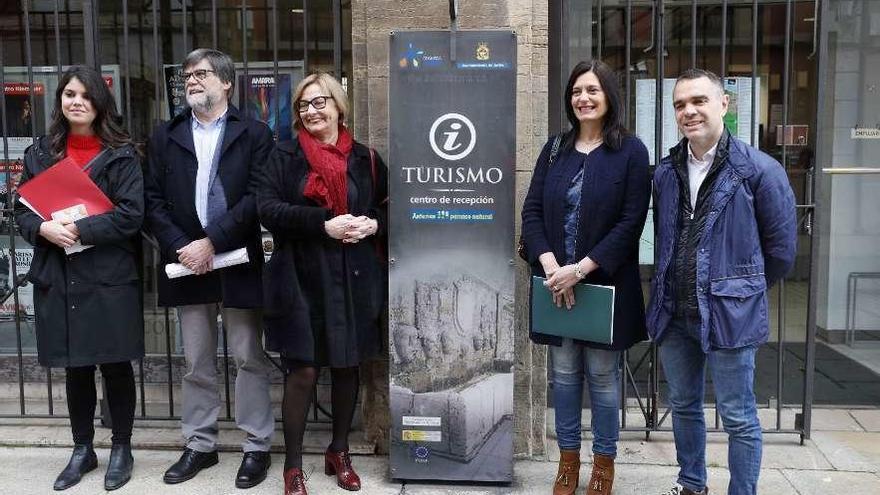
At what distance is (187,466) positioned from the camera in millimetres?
3852

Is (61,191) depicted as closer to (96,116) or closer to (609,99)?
(96,116)

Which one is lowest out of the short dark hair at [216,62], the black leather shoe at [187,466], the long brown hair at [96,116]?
the black leather shoe at [187,466]

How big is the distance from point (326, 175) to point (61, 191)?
1235 mm

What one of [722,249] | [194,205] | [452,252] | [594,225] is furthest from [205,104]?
[722,249]

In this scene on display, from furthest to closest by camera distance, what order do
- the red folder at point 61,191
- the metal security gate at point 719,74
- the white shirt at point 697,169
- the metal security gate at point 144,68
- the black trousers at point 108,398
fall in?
the metal security gate at point 144,68 → the metal security gate at point 719,74 → the black trousers at point 108,398 → the red folder at point 61,191 → the white shirt at point 697,169

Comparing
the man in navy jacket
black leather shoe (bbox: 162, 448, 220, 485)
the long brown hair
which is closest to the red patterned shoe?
black leather shoe (bbox: 162, 448, 220, 485)

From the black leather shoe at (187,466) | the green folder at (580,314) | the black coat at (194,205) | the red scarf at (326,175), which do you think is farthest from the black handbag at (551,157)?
the black leather shoe at (187,466)

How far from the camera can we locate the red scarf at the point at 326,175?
134 inches

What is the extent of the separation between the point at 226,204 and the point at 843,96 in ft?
16.5

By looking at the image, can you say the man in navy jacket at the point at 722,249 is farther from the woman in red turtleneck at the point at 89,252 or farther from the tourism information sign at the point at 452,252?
the woman in red turtleneck at the point at 89,252

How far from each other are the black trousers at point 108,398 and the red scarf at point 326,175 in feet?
4.26

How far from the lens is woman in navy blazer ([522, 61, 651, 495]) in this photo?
128 inches

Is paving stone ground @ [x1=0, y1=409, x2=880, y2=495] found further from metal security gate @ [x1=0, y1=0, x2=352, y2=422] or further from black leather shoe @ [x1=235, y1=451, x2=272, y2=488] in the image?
metal security gate @ [x1=0, y1=0, x2=352, y2=422]

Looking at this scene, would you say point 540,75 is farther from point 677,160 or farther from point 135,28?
point 135,28
